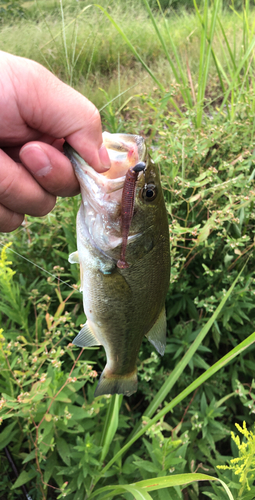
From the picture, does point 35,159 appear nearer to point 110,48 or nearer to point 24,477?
point 24,477

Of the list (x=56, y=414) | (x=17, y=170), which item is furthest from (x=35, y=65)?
(x=56, y=414)

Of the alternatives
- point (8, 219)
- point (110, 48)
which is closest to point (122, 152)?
point (8, 219)

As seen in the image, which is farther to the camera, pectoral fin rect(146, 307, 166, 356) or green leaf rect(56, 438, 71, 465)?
green leaf rect(56, 438, 71, 465)

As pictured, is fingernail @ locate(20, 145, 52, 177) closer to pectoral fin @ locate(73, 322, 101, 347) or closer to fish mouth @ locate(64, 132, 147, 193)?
fish mouth @ locate(64, 132, 147, 193)

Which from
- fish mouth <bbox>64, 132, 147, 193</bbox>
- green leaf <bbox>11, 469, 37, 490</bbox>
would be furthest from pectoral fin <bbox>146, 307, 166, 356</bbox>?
green leaf <bbox>11, 469, 37, 490</bbox>

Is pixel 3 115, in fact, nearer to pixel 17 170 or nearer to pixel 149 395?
pixel 17 170

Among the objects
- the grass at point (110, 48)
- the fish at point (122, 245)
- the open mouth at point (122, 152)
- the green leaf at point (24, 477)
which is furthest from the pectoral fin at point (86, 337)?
the grass at point (110, 48)
